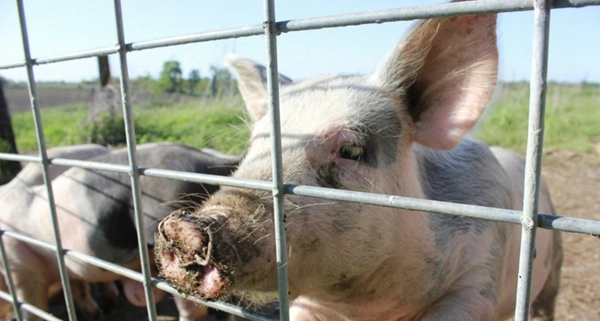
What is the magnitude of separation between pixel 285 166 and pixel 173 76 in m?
31.5

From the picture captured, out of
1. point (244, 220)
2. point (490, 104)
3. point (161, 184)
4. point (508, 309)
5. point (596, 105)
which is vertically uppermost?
point (490, 104)

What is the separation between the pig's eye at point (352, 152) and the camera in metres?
1.75

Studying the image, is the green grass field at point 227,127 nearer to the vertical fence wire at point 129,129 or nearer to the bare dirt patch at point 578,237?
the bare dirt patch at point 578,237

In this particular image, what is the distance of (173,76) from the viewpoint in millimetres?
31344

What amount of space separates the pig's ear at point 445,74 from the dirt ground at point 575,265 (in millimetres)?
2820

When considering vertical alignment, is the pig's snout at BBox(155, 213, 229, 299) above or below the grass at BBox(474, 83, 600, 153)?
above

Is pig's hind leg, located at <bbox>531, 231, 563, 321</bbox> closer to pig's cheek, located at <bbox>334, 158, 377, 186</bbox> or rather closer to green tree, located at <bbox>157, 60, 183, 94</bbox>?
pig's cheek, located at <bbox>334, 158, 377, 186</bbox>

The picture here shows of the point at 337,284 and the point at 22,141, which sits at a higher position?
the point at 337,284

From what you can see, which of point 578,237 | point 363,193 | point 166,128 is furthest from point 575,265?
point 166,128

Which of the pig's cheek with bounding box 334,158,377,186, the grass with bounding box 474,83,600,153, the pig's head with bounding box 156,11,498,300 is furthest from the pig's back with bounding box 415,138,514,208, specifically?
the grass with bounding box 474,83,600,153

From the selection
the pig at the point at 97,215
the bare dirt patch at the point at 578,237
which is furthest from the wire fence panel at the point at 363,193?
the bare dirt patch at the point at 578,237

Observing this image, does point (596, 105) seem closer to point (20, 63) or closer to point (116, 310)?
point (116, 310)

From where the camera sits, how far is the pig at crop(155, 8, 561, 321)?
131 cm

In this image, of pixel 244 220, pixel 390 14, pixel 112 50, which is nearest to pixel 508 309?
pixel 244 220
